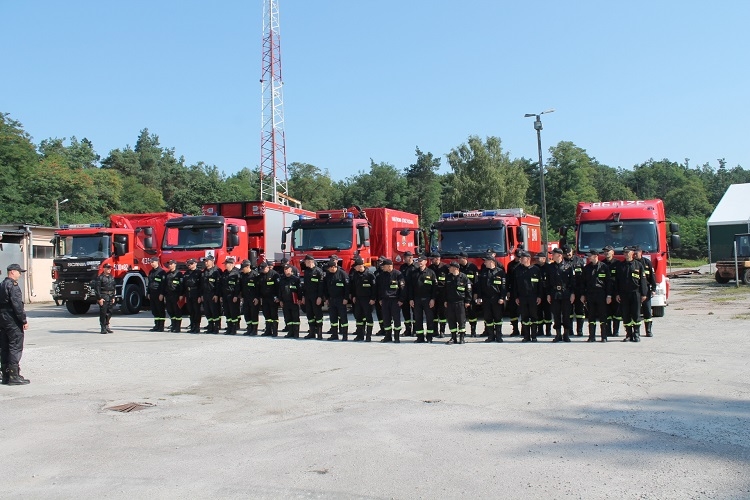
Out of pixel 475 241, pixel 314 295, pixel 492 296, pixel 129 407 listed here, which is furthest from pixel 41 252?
pixel 129 407

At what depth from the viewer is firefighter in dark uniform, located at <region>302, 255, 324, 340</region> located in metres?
15.4

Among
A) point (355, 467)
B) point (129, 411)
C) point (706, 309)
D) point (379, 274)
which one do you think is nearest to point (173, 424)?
point (129, 411)

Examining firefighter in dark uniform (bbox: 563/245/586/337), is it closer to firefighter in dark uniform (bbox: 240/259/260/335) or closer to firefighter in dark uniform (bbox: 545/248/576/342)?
firefighter in dark uniform (bbox: 545/248/576/342)

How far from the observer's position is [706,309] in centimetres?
1998

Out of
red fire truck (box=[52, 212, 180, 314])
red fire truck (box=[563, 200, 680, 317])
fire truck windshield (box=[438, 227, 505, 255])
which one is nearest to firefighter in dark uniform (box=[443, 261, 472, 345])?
fire truck windshield (box=[438, 227, 505, 255])

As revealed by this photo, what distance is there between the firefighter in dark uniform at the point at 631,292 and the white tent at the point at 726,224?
135 feet

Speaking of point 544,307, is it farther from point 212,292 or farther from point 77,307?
point 77,307

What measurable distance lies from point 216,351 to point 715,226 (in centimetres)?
4920

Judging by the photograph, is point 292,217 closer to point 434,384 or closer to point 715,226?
point 434,384

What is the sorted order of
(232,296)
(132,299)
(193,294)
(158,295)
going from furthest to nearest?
(132,299)
(158,295)
(193,294)
(232,296)

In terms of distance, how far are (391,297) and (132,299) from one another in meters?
11.3

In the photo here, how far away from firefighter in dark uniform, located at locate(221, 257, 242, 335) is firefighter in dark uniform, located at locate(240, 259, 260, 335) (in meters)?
0.14

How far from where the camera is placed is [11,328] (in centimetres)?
1006

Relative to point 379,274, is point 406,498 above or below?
below
